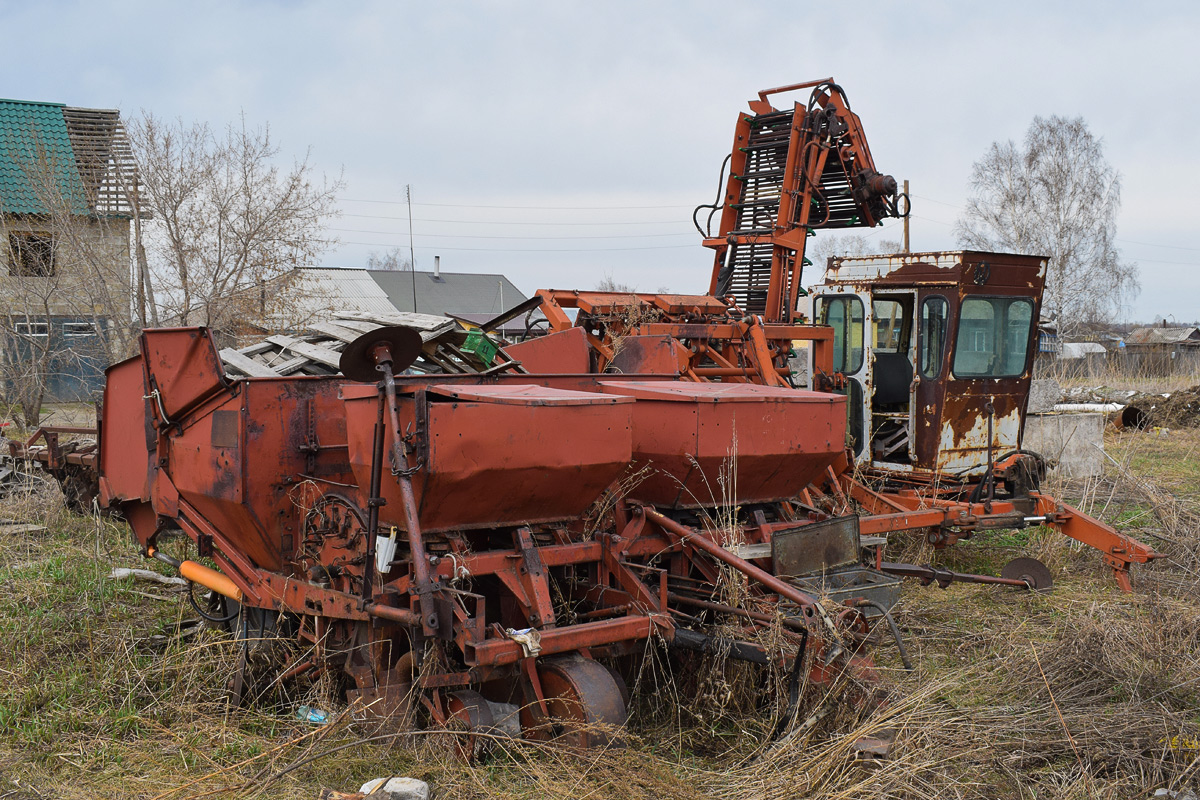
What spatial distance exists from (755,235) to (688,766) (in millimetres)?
5393

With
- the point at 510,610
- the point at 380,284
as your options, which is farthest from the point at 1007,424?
the point at 380,284

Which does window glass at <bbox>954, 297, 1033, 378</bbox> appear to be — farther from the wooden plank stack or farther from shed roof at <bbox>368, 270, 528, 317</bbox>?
shed roof at <bbox>368, 270, 528, 317</bbox>

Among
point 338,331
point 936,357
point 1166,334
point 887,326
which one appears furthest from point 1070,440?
point 1166,334

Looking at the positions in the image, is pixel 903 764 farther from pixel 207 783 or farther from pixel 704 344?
pixel 704 344

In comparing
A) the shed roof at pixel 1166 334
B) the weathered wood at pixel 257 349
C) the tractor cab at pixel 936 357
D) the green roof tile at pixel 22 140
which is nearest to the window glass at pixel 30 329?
the green roof tile at pixel 22 140

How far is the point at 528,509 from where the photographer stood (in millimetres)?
4617

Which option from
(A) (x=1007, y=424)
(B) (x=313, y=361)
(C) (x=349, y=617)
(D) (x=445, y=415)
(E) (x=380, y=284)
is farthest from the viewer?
(E) (x=380, y=284)

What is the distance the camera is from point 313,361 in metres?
5.95

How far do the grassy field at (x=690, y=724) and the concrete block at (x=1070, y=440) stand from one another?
529 centimetres

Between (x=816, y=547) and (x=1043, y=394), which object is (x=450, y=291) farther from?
(x=816, y=547)

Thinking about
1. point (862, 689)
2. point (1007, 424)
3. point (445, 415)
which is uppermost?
point (445, 415)

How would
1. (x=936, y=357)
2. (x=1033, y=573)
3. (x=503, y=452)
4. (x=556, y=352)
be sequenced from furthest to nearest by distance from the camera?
(x=936, y=357) → (x=1033, y=573) → (x=556, y=352) → (x=503, y=452)

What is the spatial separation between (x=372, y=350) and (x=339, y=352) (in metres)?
1.50

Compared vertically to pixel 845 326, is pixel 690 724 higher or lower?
lower
